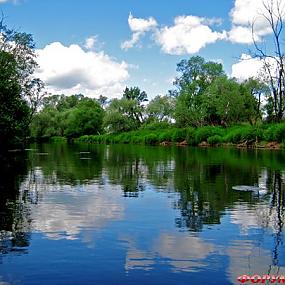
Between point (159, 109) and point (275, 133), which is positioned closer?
point (275, 133)

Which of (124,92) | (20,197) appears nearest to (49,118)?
(124,92)

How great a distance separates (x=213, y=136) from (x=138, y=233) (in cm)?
7191

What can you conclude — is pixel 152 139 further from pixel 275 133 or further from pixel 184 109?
pixel 275 133

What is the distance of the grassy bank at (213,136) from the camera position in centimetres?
6956

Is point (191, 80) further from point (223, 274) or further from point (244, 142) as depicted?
point (223, 274)

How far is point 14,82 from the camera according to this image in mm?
46062

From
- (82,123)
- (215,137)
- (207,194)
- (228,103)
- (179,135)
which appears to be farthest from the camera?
(82,123)

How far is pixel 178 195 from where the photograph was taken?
1919 cm

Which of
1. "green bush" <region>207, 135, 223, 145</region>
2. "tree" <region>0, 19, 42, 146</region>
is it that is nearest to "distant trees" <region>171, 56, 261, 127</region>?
"green bush" <region>207, 135, 223, 145</region>

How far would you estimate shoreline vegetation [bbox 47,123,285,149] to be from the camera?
6900 cm

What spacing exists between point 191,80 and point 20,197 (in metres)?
93.0

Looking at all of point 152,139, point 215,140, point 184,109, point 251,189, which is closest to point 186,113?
point 184,109

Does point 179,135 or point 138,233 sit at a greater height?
point 179,135

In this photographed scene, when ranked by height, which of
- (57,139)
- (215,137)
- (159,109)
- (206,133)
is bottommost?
(215,137)
